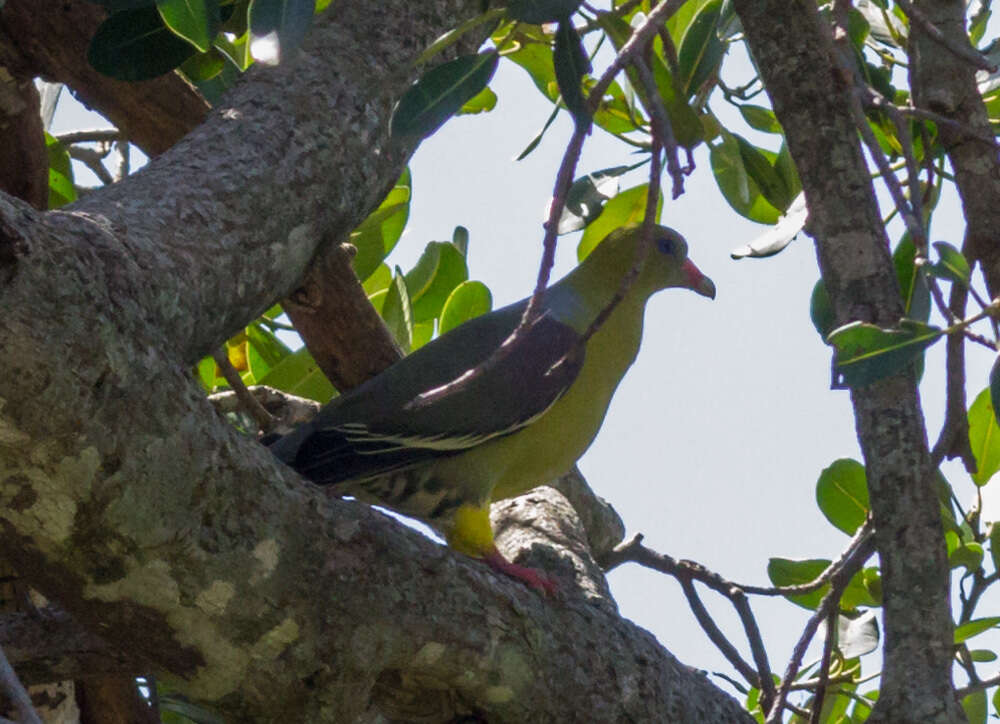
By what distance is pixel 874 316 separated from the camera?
2230 millimetres

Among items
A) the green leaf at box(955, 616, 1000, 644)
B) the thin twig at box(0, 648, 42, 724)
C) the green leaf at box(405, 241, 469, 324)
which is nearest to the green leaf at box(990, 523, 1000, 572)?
the green leaf at box(955, 616, 1000, 644)

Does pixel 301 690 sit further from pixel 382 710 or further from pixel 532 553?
pixel 532 553

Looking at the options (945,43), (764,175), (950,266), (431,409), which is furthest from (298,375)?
(950,266)

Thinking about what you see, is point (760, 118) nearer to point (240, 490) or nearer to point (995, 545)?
point (995, 545)

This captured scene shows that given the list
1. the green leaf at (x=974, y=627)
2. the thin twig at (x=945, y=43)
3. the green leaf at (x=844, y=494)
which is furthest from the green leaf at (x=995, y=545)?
the thin twig at (x=945, y=43)

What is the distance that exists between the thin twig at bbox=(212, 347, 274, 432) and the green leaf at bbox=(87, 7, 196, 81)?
2.12 feet

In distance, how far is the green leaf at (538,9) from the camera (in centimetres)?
155

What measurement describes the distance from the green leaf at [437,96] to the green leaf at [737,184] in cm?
129

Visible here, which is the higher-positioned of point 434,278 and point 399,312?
point 434,278

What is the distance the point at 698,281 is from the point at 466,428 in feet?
3.39

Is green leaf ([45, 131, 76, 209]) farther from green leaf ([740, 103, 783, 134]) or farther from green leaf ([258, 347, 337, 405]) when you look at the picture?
green leaf ([740, 103, 783, 134])

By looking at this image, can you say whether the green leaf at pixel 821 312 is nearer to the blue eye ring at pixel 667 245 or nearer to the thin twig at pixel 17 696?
the blue eye ring at pixel 667 245

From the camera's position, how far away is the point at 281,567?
172 centimetres

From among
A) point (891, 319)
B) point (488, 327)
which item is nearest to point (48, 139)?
point (488, 327)
